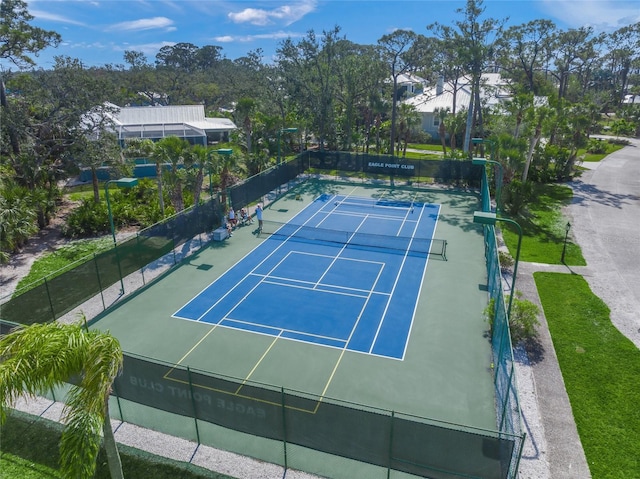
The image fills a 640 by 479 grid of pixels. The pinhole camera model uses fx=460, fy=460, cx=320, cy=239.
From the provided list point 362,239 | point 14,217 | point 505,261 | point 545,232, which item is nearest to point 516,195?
point 545,232

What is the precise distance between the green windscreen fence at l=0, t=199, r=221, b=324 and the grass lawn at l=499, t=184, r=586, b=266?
16.4 meters

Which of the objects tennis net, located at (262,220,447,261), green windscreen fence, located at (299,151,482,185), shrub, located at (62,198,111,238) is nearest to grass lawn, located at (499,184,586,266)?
tennis net, located at (262,220,447,261)

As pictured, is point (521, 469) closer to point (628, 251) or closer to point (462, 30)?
point (628, 251)

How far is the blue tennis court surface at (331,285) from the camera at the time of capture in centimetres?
1616

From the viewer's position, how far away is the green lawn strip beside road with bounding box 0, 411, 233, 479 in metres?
10.2

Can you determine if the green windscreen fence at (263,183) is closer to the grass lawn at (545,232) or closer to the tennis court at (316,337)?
the tennis court at (316,337)

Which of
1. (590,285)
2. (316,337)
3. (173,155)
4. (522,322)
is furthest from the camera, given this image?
(173,155)

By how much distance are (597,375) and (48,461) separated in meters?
14.8

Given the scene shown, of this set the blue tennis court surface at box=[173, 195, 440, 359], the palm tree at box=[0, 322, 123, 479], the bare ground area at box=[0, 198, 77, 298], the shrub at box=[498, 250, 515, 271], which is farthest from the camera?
the shrub at box=[498, 250, 515, 271]

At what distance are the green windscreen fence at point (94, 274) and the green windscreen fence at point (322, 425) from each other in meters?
6.56

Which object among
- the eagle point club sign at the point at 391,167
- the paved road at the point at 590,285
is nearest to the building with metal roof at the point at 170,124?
the eagle point club sign at the point at 391,167

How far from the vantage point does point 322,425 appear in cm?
974

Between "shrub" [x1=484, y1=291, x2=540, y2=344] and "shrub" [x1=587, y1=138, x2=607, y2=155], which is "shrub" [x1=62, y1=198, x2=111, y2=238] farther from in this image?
"shrub" [x1=587, y1=138, x2=607, y2=155]

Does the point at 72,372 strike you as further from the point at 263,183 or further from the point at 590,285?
the point at 263,183
